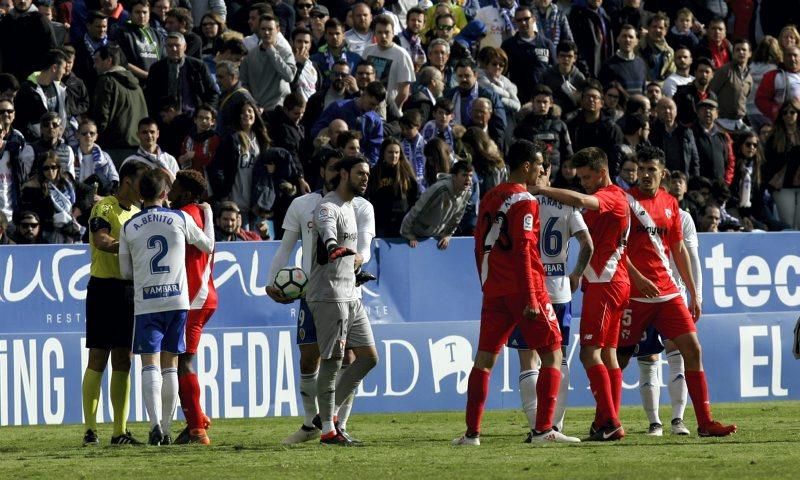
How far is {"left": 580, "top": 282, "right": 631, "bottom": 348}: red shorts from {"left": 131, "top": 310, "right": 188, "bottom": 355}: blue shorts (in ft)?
9.99

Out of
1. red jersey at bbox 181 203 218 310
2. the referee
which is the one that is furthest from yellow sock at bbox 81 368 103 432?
red jersey at bbox 181 203 218 310

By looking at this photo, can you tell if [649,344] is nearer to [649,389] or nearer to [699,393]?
[649,389]

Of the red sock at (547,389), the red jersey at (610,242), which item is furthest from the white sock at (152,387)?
the red jersey at (610,242)

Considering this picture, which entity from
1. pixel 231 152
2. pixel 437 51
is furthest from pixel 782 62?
pixel 231 152

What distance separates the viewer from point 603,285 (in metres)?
11.8

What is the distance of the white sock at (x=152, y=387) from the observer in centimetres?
1166

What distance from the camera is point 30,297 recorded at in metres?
15.4

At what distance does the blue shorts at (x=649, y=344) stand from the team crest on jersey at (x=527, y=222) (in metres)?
1.94

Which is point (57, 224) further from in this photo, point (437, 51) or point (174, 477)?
point (174, 477)

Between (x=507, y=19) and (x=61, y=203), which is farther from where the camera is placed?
(x=507, y=19)

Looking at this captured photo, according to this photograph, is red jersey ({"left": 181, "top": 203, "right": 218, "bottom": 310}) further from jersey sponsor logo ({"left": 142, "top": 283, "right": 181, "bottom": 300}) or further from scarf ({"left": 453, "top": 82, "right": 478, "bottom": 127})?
scarf ({"left": 453, "top": 82, "right": 478, "bottom": 127})

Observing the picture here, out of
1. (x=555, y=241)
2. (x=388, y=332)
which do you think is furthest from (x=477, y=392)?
(x=388, y=332)

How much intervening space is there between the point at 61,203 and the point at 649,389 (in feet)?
23.4

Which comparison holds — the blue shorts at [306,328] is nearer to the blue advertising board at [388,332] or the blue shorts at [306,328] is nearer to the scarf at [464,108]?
the blue advertising board at [388,332]
